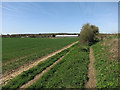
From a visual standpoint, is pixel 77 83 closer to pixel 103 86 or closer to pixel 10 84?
pixel 103 86

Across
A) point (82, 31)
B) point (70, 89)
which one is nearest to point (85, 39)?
point (82, 31)

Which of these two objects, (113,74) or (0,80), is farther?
(0,80)

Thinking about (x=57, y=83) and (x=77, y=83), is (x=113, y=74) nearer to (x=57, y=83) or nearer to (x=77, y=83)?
(x=77, y=83)

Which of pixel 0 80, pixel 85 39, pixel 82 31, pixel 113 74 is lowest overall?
pixel 0 80

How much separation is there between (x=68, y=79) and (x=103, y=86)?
2.43 m

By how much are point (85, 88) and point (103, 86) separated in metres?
1.13

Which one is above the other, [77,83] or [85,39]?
[85,39]

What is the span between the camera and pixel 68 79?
6742 millimetres

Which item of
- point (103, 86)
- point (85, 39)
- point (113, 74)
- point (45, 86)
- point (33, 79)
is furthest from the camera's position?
point (85, 39)

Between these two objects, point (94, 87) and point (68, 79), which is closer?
point (94, 87)

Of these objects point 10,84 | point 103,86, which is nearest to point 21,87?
point 10,84

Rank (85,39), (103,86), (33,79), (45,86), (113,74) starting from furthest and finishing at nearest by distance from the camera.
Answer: (85,39)
(33,79)
(113,74)
(45,86)
(103,86)

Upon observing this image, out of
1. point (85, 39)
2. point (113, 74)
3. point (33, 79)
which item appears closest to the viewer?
point (113, 74)

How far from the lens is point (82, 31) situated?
97.6 ft
